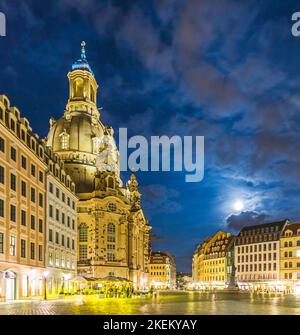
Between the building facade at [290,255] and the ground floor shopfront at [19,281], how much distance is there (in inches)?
3576

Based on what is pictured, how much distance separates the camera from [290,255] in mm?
142250

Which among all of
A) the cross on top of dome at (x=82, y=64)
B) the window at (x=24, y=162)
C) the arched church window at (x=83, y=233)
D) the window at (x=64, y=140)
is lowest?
the arched church window at (x=83, y=233)

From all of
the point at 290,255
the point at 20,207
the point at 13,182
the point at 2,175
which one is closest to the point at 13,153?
the point at 13,182

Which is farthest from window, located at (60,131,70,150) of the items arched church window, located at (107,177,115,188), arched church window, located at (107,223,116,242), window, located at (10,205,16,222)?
window, located at (10,205,16,222)

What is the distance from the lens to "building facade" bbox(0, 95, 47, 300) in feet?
175

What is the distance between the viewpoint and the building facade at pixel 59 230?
71812 millimetres

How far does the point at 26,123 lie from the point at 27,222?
1223 cm

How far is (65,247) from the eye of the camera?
270ft

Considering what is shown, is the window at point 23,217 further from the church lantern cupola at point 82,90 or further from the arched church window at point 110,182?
the church lantern cupola at point 82,90

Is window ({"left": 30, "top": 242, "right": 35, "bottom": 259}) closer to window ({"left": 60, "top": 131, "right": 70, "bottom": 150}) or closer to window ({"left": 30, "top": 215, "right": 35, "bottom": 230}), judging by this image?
window ({"left": 30, "top": 215, "right": 35, "bottom": 230})

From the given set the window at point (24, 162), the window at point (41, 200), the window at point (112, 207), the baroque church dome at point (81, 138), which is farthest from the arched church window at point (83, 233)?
the window at point (24, 162)
